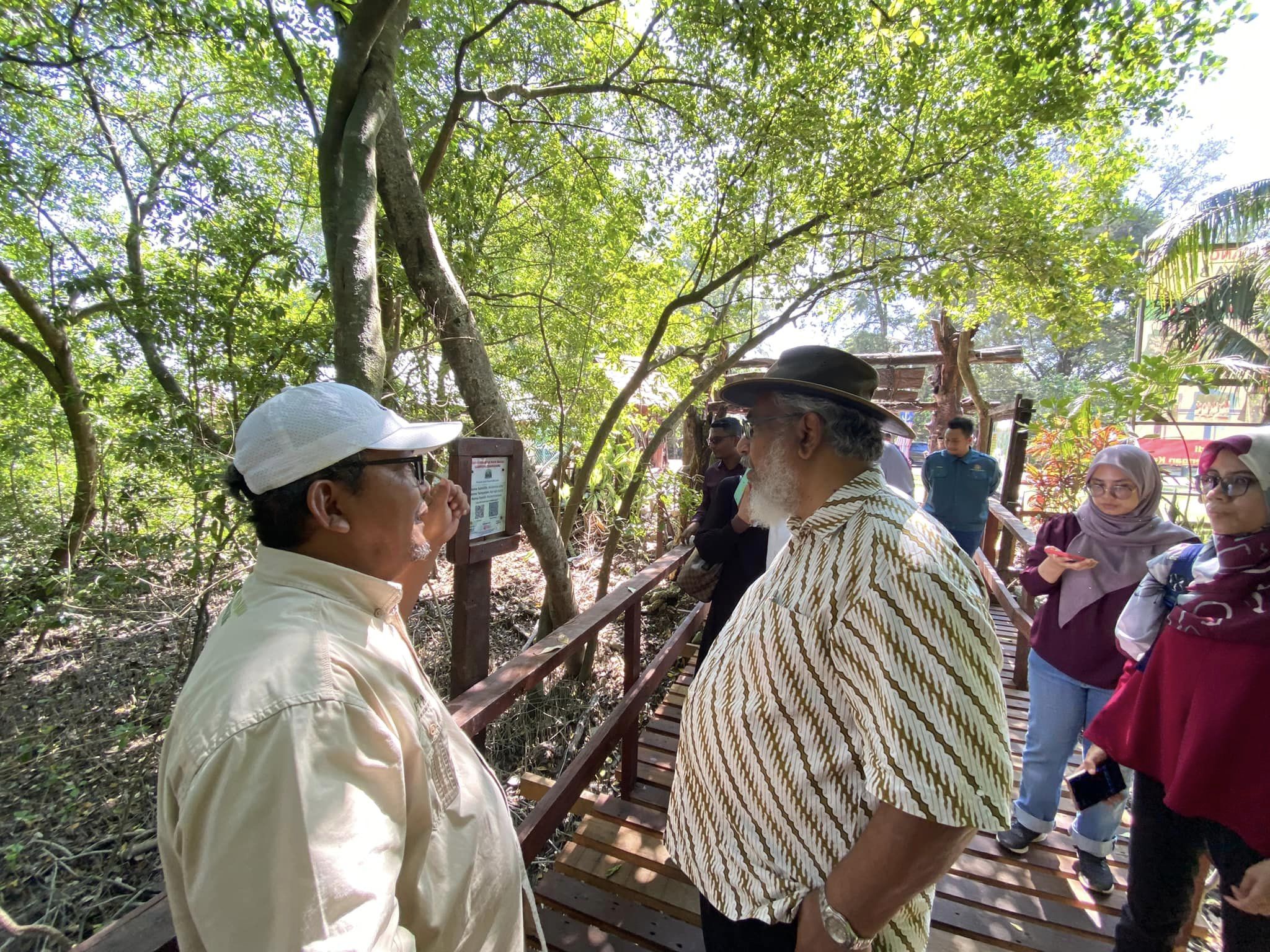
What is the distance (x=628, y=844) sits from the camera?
2.37m

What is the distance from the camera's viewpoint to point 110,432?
20.5 feet

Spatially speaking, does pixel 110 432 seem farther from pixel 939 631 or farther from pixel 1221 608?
pixel 1221 608

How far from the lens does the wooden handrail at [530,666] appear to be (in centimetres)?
150

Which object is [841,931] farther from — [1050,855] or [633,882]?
[1050,855]

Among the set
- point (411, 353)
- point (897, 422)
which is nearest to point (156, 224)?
point (411, 353)

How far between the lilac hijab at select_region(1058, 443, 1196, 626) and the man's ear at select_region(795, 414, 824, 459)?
166 centimetres

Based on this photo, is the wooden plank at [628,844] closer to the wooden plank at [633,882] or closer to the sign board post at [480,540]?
the wooden plank at [633,882]

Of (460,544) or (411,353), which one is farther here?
(411,353)

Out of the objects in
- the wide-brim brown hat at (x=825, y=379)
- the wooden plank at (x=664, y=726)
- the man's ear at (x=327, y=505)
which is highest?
the wide-brim brown hat at (x=825, y=379)

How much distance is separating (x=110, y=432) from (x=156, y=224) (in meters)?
3.30

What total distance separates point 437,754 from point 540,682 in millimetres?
1485

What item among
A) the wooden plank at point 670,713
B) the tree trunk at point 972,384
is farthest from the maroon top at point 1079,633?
the tree trunk at point 972,384

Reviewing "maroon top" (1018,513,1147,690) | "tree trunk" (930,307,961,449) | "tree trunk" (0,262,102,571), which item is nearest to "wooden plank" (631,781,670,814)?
"maroon top" (1018,513,1147,690)

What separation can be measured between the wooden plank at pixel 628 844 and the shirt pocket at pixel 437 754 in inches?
65.5
